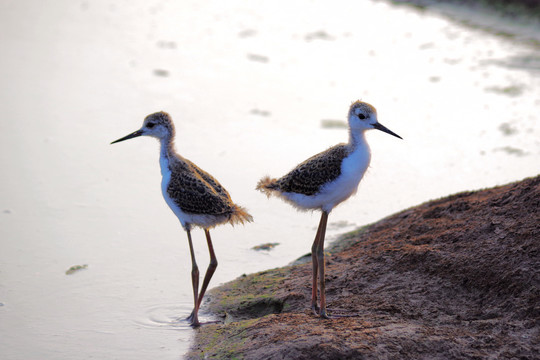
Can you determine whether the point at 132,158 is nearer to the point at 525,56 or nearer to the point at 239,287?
the point at 239,287

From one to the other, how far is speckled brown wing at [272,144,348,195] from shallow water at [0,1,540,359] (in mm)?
1493

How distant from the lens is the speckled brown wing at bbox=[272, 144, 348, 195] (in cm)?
571

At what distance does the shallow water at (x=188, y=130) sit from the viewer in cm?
676

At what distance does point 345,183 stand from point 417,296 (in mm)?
1050

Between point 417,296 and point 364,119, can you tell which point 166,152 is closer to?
point 364,119

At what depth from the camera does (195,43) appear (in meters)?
14.0

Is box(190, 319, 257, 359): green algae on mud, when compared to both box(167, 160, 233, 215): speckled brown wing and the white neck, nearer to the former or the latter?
box(167, 160, 233, 215): speckled brown wing

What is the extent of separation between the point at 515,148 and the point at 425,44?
5045mm

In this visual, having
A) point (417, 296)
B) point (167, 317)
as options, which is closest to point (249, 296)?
point (167, 317)

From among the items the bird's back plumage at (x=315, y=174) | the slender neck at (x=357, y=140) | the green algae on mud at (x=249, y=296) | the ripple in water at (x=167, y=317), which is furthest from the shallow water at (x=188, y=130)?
the slender neck at (x=357, y=140)

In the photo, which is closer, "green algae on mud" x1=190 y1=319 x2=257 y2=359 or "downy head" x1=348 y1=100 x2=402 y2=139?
"green algae on mud" x1=190 y1=319 x2=257 y2=359

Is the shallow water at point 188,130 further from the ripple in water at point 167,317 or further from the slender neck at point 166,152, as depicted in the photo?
the slender neck at point 166,152

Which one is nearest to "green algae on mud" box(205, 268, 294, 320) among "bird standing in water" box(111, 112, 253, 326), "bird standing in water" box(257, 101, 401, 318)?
"bird standing in water" box(111, 112, 253, 326)

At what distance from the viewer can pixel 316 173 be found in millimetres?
5758
